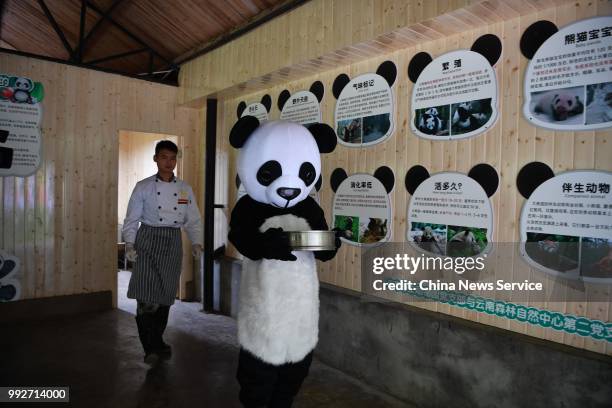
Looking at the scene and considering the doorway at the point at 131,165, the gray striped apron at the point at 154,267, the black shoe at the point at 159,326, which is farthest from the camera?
the doorway at the point at 131,165

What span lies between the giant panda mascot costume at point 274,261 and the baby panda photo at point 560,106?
1.33 meters

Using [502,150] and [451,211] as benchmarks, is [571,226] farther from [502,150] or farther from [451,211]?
[451,211]

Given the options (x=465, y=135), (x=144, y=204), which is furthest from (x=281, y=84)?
(x=465, y=135)

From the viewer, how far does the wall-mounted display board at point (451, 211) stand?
2779 mm

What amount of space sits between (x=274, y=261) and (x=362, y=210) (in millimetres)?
1503

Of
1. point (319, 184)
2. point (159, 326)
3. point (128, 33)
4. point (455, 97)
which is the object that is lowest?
point (159, 326)

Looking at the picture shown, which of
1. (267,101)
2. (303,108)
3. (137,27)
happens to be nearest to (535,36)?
(303,108)

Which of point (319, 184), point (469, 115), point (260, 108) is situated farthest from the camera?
point (260, 108)

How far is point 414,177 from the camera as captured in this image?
10.5 feet

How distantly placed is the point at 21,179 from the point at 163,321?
8.03 feet

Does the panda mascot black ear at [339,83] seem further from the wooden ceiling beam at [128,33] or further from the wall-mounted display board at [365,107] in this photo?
the wooden ceiling beam at [128,33]

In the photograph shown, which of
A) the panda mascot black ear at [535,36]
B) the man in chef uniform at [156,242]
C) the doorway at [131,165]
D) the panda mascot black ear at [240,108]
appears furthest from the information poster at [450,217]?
the doorway at [131,165]

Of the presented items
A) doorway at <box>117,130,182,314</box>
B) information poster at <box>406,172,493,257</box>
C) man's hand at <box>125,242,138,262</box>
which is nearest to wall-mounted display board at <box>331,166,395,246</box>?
information poster at <box>406,172,493,257</box>

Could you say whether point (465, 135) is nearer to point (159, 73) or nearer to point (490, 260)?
point (490, 260)
